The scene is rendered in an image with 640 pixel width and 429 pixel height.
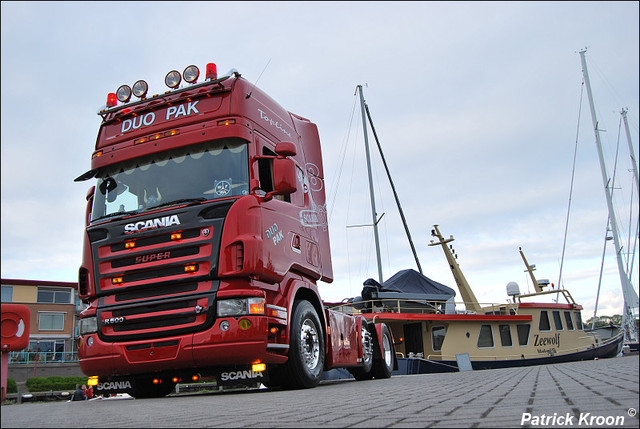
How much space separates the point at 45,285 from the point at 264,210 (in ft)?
131

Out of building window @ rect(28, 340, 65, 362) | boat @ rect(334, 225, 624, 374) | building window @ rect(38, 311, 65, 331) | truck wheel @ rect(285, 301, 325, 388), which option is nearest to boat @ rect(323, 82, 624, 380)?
boat @ rect(334, 225, 624, 374)

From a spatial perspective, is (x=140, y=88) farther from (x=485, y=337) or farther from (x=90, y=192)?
(x=485, y=337)

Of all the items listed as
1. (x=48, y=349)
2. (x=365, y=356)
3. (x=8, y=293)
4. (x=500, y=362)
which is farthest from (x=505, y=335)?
(x=8, y=293)

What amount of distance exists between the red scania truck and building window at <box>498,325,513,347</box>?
1321 centimetres

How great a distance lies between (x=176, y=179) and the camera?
23.8ft

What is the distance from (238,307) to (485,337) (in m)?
15.1

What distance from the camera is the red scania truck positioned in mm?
6477

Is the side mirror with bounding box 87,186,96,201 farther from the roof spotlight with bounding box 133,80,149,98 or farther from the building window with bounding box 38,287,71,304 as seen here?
the building window with bounding box 38,287,71,304

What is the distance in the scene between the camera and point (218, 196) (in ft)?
22.7

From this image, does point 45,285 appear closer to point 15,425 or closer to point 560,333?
point 560,333

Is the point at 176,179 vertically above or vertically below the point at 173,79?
below

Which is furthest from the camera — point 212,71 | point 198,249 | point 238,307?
point 212,71

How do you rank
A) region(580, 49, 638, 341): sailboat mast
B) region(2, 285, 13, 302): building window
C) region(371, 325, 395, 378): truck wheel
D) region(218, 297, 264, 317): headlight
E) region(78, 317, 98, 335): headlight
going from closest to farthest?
1. region(218, 297, 264, 317): headlight
2. region(78, 317, 98, 335): headlight
3. region(371, 325, 395, 378): truck wheel
4. region(580, 49, 638, 341): sailboat mast
5. region(2, 285, 13, 302): building window

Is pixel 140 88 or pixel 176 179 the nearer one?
pixel 176 179
